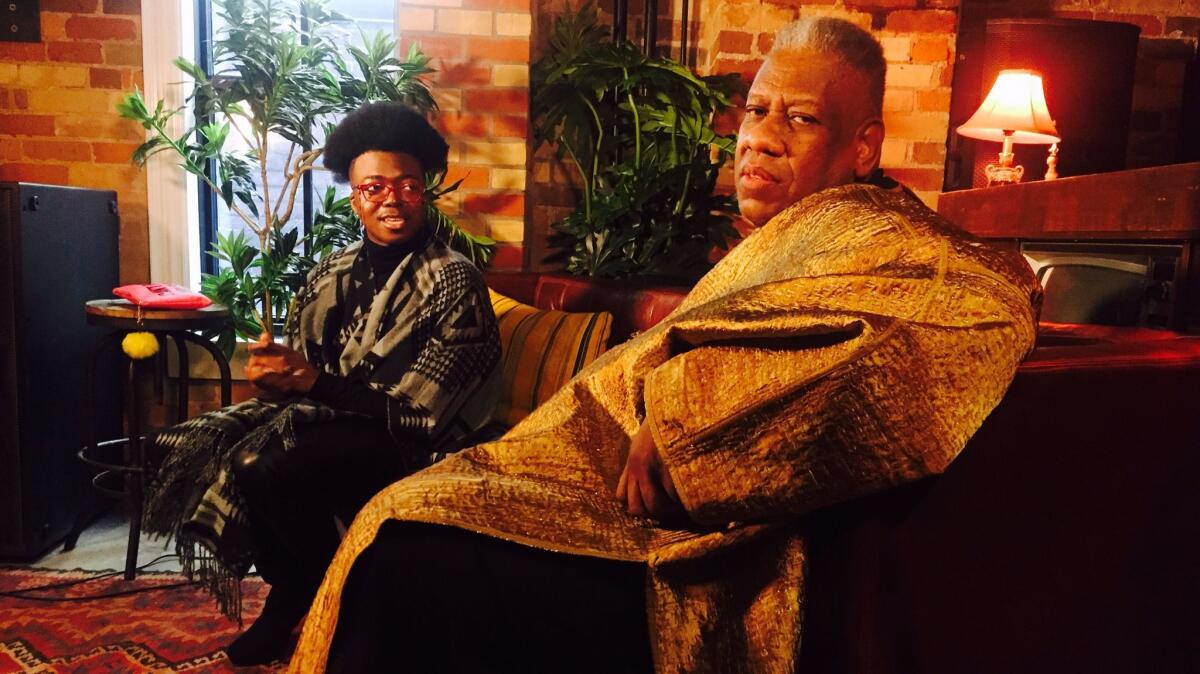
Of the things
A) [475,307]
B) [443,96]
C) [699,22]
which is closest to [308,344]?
[475,307]

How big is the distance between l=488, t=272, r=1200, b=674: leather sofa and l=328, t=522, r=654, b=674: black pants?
0.21 m

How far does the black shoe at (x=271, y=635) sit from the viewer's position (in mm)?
1780

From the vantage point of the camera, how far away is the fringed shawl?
1.69m

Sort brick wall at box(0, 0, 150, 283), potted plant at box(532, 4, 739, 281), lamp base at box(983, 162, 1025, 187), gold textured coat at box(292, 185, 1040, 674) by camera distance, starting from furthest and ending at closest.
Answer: lamp base at box(983, 162, 1025, 187) < brick wall at box(0, 0, 150, 283) < potted plant at box(532, 4, 739, 281) < gold textured coat at box(292, 185, 1040, 674)

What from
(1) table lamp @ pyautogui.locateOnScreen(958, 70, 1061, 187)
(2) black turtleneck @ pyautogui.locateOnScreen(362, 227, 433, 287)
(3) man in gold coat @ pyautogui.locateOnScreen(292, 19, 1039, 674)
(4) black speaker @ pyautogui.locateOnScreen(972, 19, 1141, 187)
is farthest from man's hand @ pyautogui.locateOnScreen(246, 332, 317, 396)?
(4) black speaker @ pyautogui.locateOnScreen(972, 19, 1141, 187)

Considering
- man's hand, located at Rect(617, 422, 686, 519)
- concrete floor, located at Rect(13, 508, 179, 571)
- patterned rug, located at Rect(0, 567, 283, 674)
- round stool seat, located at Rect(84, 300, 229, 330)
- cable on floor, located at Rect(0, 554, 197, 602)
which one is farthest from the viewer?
concrete floor, located at Rect(13, 508, 179, 571)

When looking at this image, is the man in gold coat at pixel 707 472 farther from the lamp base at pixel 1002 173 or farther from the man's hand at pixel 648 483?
the lamp base at pixel 1002 173

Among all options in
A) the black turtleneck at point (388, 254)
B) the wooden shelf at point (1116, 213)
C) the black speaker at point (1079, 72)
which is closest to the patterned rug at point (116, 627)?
the black turtleneck at point (388, 254)

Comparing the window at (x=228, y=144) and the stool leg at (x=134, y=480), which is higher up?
the window at (x=228, y=144)

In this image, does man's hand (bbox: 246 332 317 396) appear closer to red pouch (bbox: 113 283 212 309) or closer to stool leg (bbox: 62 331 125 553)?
red pouch (bbox: 113 283 212 309)

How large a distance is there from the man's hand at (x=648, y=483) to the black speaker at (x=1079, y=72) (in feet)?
9.32

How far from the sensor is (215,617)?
208 centimetres

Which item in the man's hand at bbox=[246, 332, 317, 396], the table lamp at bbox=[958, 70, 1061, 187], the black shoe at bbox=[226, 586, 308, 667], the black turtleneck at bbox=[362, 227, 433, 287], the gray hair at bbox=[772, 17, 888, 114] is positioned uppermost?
the table lamp at bbox=[958, 70, 1061, 187]

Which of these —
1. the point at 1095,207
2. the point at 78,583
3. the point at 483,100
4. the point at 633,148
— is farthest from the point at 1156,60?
the point at 78,583
